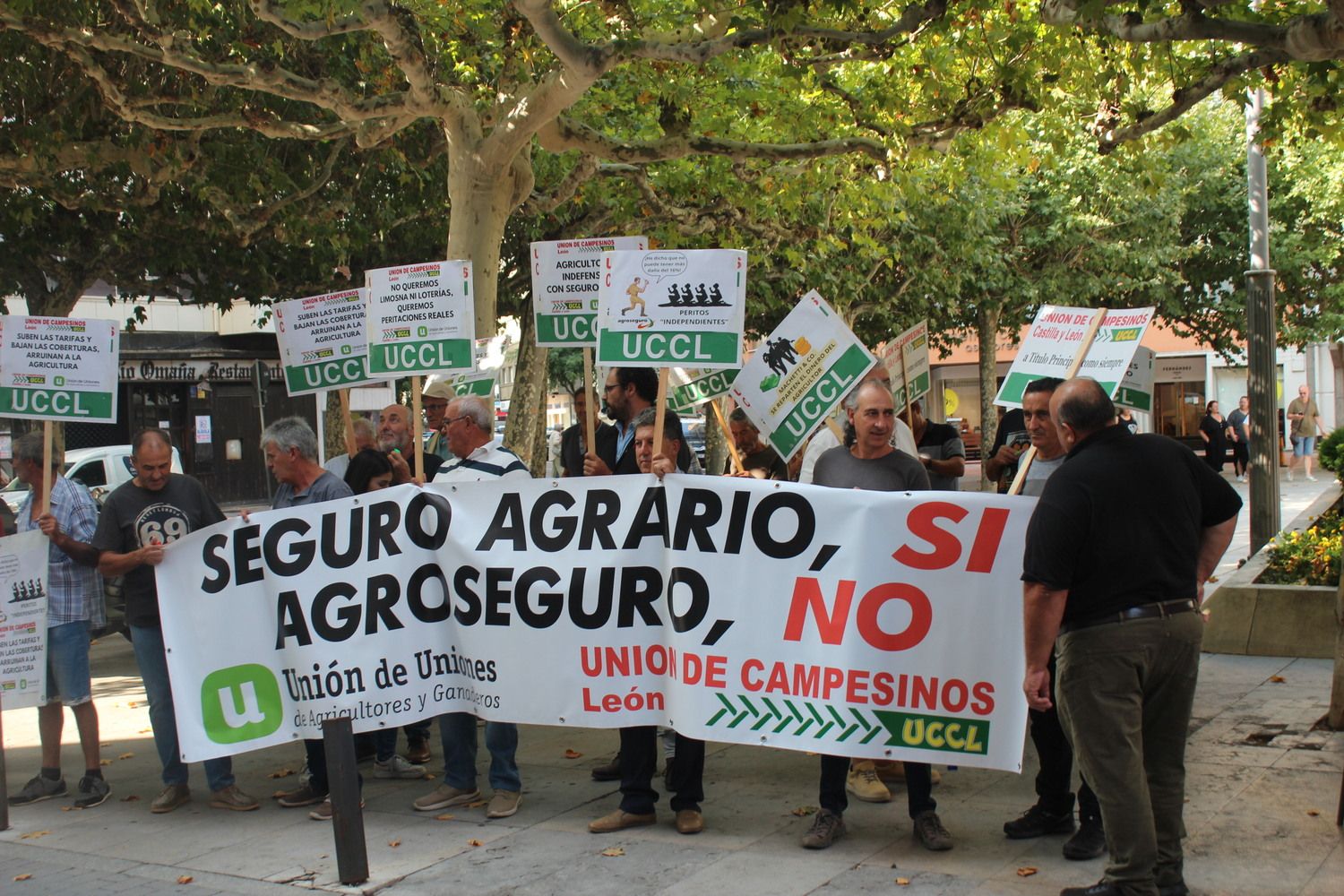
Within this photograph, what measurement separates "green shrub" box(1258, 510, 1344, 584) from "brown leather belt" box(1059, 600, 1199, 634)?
5.87m

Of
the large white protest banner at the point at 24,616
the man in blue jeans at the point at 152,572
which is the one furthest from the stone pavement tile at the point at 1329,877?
the large white protest banner at the point at 24,616

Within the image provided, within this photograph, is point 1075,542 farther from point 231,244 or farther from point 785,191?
point 231,244

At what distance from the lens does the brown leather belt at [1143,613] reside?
15.7 feet

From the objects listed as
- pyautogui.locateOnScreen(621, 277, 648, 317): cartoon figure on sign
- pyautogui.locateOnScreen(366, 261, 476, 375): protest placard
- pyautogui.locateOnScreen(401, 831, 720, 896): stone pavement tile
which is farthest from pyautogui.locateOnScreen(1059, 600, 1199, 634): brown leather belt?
pyautogui.locateOnScreen(366, 261, 476, 375): protest placard

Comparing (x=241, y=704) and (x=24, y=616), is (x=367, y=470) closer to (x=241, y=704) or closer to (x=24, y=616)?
(x=241, y=704)

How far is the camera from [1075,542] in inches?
188

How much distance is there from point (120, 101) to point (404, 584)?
27.4ft

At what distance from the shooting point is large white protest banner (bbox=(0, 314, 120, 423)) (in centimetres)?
759

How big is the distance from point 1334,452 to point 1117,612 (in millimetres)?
14014

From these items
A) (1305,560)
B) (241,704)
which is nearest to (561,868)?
(241,704)

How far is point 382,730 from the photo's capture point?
24.3 ft

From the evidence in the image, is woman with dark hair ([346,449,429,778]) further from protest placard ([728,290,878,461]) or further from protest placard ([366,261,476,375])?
protest placard ([728,290,878,461])

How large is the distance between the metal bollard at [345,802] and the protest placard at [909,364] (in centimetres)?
501

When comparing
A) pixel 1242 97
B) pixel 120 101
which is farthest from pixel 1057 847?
pixel 120 101
